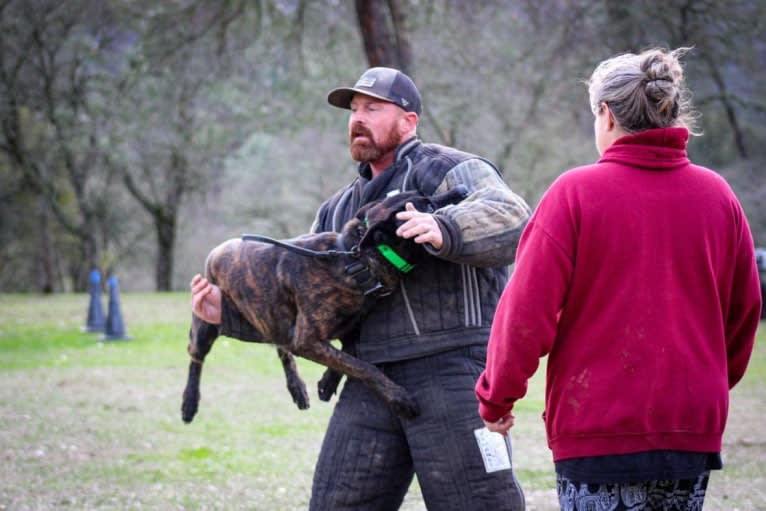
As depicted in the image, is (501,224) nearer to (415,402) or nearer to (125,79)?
(415,402)

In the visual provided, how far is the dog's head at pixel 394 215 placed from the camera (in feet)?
11.6

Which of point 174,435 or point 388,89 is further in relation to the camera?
point 174,435

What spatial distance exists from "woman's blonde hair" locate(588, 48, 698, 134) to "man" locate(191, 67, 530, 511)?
2.89 ft

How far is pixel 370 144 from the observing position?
3.83 meters

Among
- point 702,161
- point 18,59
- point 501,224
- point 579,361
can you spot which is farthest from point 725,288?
point 18,59

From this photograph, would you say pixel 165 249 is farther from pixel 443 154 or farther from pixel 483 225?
pixel 483 225

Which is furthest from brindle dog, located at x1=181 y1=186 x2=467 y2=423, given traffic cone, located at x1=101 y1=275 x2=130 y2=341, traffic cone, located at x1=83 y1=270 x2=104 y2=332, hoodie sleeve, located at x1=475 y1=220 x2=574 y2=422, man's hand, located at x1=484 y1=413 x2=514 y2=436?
traffic cone, located at x1=83 y1=270 x2=104 y2=332

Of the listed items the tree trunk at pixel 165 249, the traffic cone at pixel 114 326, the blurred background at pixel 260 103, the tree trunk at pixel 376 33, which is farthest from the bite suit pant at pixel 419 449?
the tree trunk at pixel 165 249

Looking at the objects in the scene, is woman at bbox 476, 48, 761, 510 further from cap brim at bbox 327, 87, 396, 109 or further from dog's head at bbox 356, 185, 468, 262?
cap brim at bbox 327, 87, 396, 109

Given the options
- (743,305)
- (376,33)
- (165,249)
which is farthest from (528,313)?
(165,249)

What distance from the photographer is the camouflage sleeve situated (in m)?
3.37

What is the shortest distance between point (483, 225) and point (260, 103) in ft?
70.4

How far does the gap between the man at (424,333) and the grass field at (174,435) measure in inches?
111

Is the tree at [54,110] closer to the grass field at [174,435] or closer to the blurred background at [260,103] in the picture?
the blurred background at [260,103]
